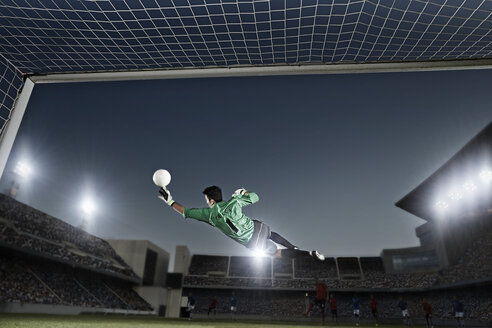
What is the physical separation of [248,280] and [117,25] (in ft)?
124

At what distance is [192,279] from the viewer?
38.9m

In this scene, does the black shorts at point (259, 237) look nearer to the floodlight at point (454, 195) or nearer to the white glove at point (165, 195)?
the white glove at point (165, 195)

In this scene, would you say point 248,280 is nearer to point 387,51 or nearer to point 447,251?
point 447,251

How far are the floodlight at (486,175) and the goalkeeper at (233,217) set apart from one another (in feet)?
103

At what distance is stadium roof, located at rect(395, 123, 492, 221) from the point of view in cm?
2822

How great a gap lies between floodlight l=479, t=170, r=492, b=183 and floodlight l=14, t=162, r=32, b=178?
46.7 metres

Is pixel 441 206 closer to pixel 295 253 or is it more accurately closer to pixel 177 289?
pixel 177 289

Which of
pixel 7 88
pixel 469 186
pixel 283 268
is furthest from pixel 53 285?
pixel 469 186

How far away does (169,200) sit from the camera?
4.28 meters

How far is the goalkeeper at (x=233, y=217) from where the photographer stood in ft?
14.0

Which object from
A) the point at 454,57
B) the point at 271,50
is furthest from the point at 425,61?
the point at 271,50

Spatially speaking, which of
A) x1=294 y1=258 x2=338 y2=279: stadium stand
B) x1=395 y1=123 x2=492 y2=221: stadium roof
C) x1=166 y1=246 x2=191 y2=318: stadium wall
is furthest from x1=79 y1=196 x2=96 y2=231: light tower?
x1=395 y1=123 x2=492 y2=221: stadium roof

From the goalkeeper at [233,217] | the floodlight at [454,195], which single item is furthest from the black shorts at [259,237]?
the floodlight at [454,195]

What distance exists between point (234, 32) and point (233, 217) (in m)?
2.41
